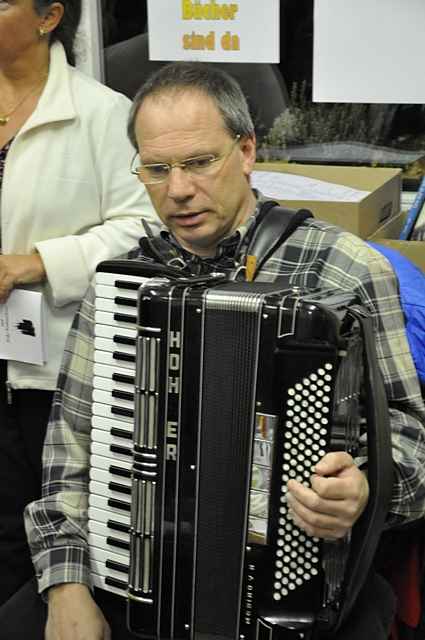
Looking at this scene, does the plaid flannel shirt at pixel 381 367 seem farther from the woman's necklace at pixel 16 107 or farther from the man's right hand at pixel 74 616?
the woman's necklace at pixel 16 107

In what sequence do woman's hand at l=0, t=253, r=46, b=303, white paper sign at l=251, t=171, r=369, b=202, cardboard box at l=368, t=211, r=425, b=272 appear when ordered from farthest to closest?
1. white paper sign at l=251, t=171, r=369, b=202
2. cardboard box at l=368, t=211, r=425, b=272
3. woman's hand at l=0, t=253, r=46, b=303

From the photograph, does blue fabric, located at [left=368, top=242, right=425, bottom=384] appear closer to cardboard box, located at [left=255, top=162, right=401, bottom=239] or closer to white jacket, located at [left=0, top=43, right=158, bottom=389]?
cardboard box, located at [left=255, top=162, right=401, bottom=239]

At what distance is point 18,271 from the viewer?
2.28m

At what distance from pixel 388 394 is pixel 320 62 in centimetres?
145

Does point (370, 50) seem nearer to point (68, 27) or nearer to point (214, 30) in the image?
point (214, 30)

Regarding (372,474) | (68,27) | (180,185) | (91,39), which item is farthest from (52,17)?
(372,474)

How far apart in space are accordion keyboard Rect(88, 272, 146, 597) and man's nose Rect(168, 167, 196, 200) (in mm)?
194

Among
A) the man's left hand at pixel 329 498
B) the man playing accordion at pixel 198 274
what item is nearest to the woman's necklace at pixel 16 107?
A: the man playing accordion at pixel 198 274

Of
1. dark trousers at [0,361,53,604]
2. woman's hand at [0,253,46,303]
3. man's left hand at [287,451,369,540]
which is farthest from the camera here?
dark trousers at [0,361,53,604]

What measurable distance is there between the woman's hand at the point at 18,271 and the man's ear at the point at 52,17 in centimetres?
52

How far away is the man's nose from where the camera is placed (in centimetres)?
187

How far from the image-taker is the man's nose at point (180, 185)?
1868 millimetres

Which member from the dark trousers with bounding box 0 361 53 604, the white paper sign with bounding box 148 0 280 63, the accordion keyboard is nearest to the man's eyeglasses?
the accordion keyboard

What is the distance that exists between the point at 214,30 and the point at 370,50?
496 mm
